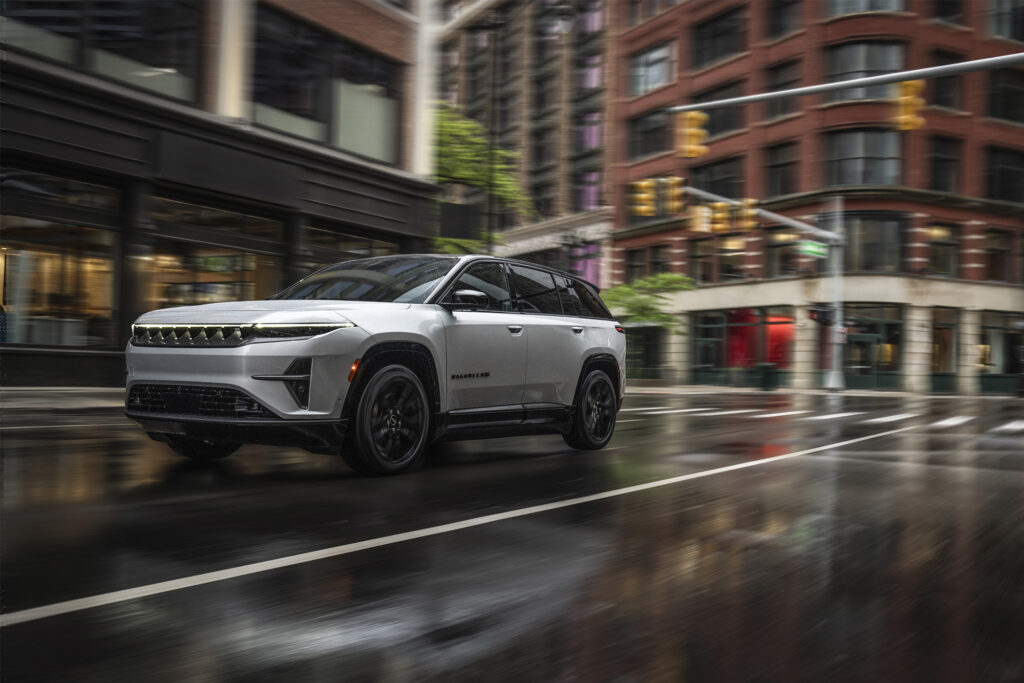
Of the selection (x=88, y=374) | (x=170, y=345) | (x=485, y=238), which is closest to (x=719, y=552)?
(x=170, y=345)

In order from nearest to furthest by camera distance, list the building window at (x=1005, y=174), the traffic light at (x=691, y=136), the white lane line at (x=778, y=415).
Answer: the white lane line at (x=778, y=415) < the traffic light at (x=691, y=136) < the building window at (x=1005, y=174)

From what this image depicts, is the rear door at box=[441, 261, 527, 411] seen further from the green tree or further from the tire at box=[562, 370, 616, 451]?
the green tree

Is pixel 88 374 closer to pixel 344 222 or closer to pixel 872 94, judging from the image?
pixel 344 222

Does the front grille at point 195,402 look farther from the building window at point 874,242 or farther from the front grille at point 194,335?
the building window at point 874,242

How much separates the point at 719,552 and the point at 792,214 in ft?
129

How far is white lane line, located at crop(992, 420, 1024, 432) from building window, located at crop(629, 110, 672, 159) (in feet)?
112

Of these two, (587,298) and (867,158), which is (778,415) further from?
(867,158)

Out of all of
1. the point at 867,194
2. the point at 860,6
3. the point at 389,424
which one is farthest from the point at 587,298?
the point at 860,6

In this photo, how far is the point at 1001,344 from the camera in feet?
140

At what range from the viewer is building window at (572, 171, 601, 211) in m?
54.3

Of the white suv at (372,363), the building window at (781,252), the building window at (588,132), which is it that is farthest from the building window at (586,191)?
the white suv at (372,363)

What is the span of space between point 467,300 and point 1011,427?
1204 cm

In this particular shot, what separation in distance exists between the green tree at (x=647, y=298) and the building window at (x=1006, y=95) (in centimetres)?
1594

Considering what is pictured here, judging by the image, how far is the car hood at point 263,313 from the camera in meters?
6.14
